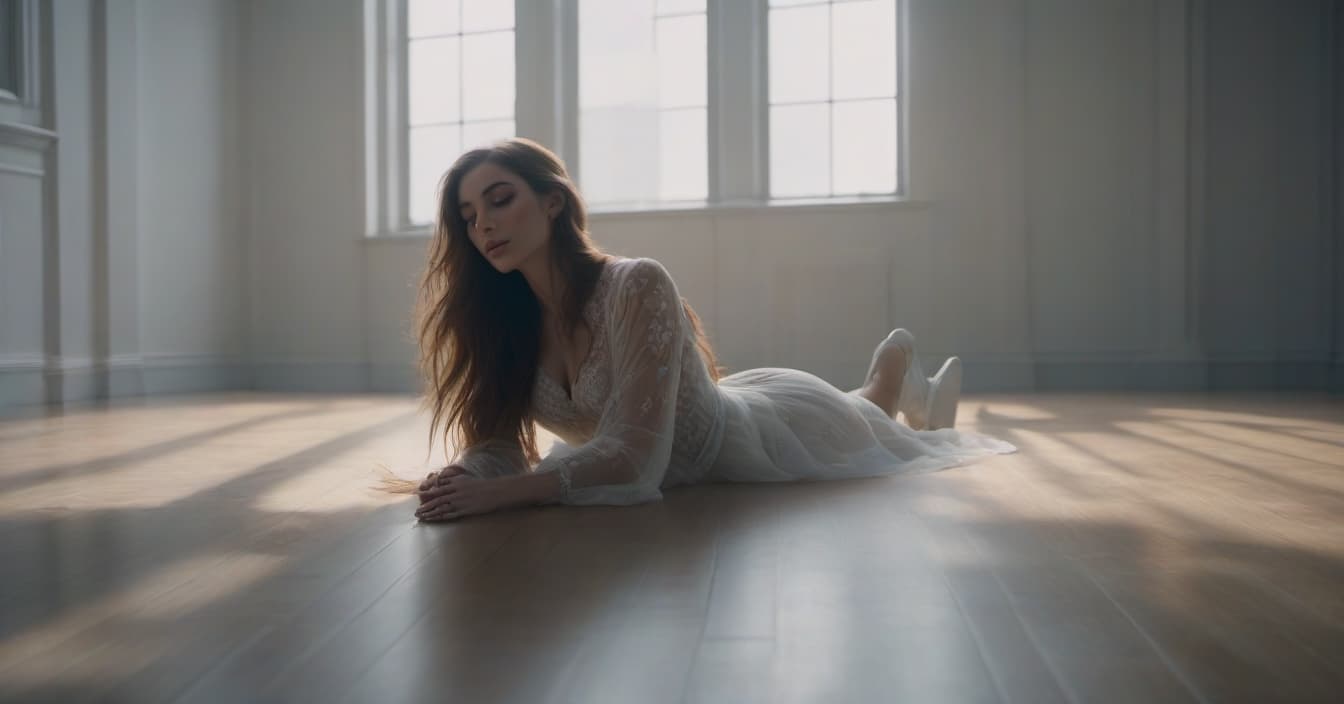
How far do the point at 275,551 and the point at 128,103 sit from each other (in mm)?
5339

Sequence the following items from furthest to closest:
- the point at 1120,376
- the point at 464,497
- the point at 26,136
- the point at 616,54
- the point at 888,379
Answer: the point at 616,54, the point at 1120,376, the point at 26,136, the point at 888,379, the point at 464,497

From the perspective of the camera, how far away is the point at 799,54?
625cm

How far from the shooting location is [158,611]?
1271 millimetres

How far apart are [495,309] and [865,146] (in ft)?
14.8

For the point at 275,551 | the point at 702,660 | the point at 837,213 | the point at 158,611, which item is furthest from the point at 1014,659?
the point at 837,213

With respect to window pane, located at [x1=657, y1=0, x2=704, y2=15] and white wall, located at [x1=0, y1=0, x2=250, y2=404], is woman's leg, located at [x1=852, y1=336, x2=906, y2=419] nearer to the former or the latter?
window pane, located at [x1=657, y1=0, x2=704, y2=15]

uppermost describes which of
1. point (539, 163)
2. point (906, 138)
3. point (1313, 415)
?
point (906, 138)

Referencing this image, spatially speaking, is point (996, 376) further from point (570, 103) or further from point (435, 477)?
point (435, 477)

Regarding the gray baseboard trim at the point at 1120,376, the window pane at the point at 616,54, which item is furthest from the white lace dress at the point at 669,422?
the window pane at the point at 616,54

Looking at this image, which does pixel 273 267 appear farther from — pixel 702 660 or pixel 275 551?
pixel 702 660

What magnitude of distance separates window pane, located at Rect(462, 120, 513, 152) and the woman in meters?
4.62

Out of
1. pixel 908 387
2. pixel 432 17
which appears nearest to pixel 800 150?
pixel 432 17

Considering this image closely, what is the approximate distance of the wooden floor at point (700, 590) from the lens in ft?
3.25

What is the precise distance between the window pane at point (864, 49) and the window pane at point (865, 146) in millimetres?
92
